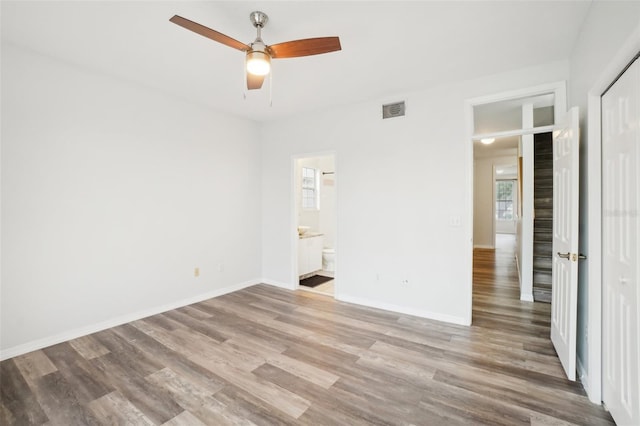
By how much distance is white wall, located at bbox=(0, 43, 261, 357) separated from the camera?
2.57 metres

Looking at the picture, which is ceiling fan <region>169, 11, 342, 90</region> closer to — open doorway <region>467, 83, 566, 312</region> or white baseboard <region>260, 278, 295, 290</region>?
open doorway <region>467, 83, 566, 312</region>

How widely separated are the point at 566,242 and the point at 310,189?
4.64m

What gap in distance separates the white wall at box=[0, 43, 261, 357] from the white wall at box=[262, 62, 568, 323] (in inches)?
67.0

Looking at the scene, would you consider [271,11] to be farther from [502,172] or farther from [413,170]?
[502,172]

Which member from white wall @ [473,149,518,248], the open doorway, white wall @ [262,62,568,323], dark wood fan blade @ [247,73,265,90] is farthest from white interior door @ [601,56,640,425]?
white wall @ [473,149,518,248]

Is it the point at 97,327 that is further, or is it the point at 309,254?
the point at 309,254

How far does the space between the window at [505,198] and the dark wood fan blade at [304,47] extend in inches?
485

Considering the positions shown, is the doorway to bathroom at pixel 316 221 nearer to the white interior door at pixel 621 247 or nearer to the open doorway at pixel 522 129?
the open doorway at pixel 522 129

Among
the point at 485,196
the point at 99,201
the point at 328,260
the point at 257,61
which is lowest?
the point at 328,260

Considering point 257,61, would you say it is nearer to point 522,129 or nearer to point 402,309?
point 522,129

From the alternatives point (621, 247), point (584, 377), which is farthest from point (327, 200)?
point (621, 247)

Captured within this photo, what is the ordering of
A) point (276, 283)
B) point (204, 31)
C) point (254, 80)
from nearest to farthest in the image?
point (204, 31)
point (254, 80)
point (276, 283)

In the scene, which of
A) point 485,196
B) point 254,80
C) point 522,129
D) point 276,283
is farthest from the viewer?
point 485,196

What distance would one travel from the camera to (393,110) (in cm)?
361
